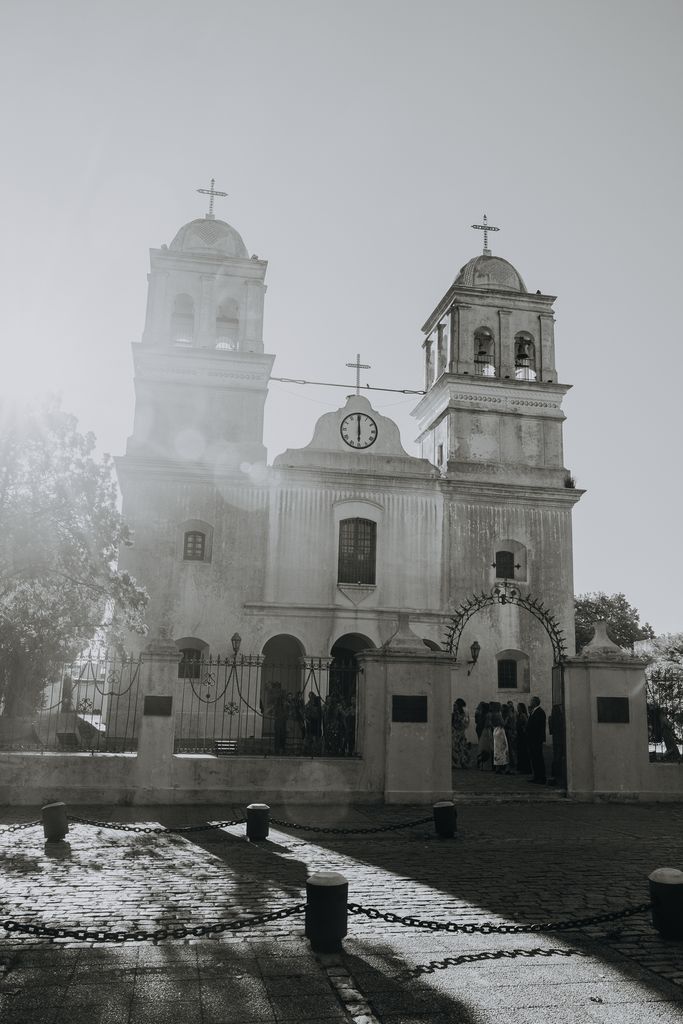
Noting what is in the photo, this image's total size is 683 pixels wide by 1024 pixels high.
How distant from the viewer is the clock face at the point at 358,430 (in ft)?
92.5

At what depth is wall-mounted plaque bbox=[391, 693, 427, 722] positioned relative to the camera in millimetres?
13508

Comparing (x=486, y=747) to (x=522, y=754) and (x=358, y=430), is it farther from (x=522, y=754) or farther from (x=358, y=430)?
(x=358, y=430)

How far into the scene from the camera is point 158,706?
42.4 ft

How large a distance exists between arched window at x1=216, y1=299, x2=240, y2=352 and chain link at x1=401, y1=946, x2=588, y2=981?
25032 mm

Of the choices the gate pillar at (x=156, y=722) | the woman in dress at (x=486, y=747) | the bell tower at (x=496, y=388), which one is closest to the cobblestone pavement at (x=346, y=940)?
the gate pillar at (x=156, y=722)

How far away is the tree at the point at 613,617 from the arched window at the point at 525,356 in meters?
24.7

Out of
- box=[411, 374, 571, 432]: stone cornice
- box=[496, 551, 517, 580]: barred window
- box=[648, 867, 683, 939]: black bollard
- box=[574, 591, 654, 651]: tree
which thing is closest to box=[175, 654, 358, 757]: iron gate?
box=[496, 551, 517, 580]: barred window

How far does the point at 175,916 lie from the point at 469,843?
457 centimetres

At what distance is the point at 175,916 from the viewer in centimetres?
621

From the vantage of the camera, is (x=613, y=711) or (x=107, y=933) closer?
(x=107, y=933)

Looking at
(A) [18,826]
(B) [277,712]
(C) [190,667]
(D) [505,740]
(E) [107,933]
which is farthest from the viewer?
(C) [190,667]

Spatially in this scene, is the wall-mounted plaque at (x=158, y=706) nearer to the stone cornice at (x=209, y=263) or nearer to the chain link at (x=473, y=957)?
the chain link at (x=473, y=957)

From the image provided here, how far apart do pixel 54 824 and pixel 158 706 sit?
3635 mm

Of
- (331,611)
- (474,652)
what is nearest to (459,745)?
(474,652)
